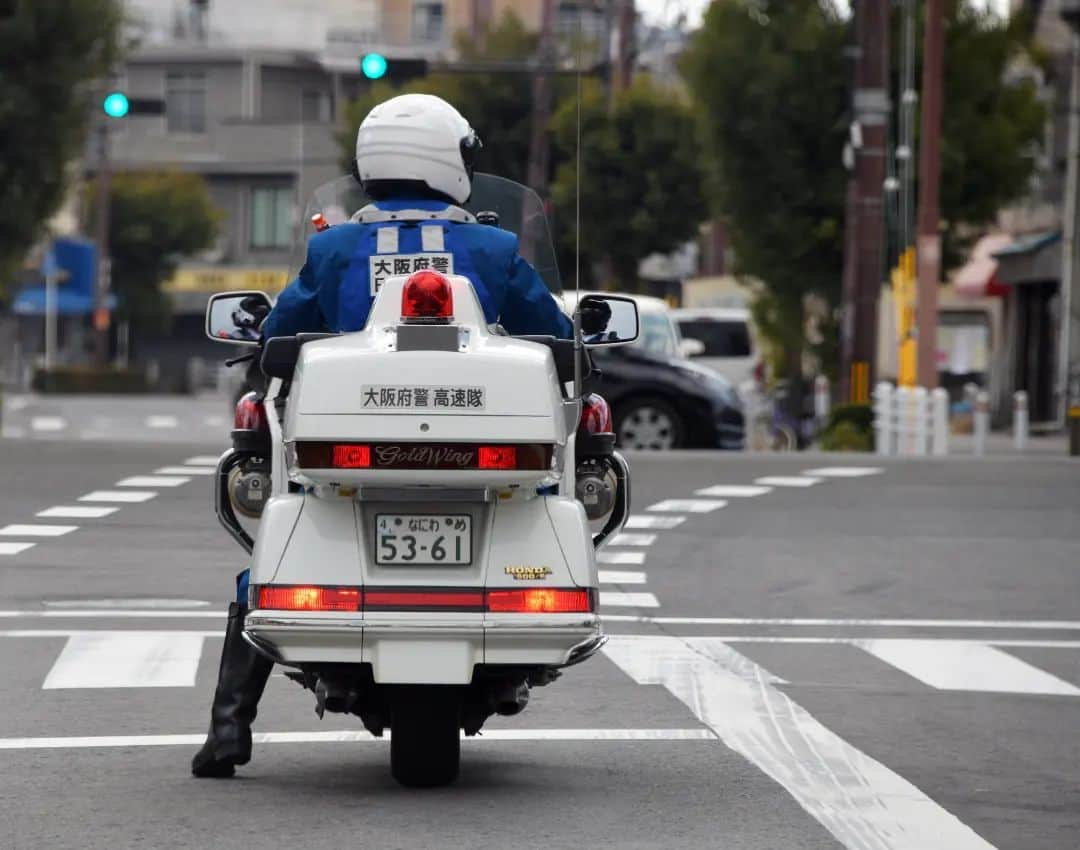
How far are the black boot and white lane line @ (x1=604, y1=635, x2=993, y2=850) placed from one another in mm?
1481

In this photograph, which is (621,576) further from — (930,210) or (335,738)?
(930,210)

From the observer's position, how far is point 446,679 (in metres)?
6.94

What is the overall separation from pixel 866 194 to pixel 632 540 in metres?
17.3

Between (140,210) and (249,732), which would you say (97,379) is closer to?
(140,210)

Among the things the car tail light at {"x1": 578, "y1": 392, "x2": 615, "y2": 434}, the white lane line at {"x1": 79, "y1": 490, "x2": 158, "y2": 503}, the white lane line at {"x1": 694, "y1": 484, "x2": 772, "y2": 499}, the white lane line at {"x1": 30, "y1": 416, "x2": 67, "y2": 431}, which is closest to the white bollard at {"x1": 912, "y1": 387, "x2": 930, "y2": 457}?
the white lane line at {"x1": 694, "y1": 484, "x2": 772, "y2": 499}

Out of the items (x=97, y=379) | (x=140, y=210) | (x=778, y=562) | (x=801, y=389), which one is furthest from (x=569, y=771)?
(x=140, y=210)

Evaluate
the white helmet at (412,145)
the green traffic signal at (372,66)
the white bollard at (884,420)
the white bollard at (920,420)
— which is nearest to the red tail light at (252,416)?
the white helmet at (412,145)

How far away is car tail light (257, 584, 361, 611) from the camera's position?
6961 mm

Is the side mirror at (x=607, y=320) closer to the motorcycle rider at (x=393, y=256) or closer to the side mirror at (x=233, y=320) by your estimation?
the motorcycle rider at (x=393, y=256)

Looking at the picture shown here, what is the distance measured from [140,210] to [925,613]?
7248 centimetres

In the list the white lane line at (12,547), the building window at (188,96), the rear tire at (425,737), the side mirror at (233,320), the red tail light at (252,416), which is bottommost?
the white lane line at (12,547)

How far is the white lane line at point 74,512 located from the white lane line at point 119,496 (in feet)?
1.53

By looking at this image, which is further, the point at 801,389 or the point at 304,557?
the point at 801,389

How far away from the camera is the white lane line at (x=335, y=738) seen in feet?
28.1
